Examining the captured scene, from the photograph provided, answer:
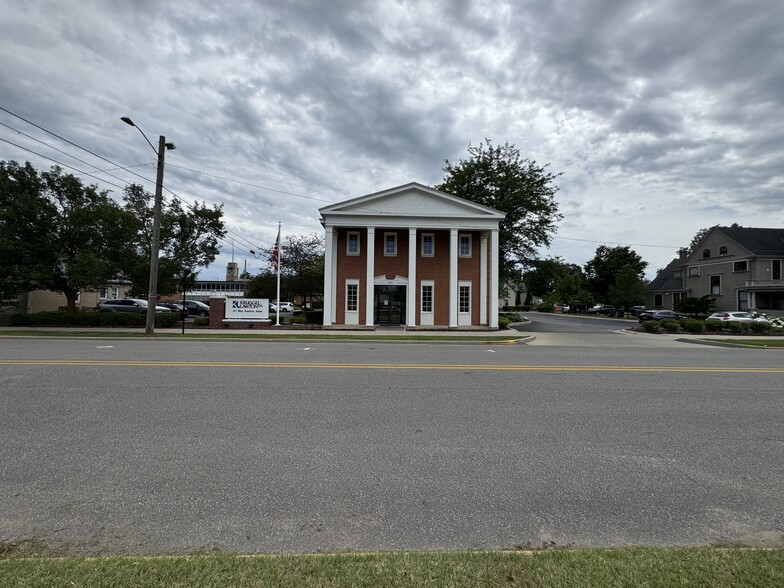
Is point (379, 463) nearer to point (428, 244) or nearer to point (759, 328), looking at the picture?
point (428, 244)

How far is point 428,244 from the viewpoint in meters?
28.8

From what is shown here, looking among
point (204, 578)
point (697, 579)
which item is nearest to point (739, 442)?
point (697, 579)

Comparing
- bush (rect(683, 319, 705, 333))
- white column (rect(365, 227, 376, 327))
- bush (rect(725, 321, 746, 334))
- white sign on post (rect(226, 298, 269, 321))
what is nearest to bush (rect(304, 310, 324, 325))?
white sign on post (rect(226, 298, 269, 321))

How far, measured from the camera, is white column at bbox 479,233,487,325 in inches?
1107

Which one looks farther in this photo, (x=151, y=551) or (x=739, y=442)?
(x=739, y=442)

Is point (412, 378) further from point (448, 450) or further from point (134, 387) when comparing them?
point (134, 387)

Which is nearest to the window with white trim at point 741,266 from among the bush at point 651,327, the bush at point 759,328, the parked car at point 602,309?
the parked car at point 602,309

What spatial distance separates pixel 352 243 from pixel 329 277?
309 centimetres

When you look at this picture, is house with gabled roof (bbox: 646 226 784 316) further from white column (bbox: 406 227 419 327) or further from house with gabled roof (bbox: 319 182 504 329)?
white column (bbox: 406 227 419 327)

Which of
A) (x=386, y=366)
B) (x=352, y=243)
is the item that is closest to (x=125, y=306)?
(x=352, y=243)

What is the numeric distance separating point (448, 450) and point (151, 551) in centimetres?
290

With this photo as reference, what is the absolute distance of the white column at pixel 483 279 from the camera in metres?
28.1

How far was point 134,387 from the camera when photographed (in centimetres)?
742

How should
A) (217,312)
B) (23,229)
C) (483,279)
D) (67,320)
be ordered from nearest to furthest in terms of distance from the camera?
(23,229), (67,320), (217,312), (483,279)
